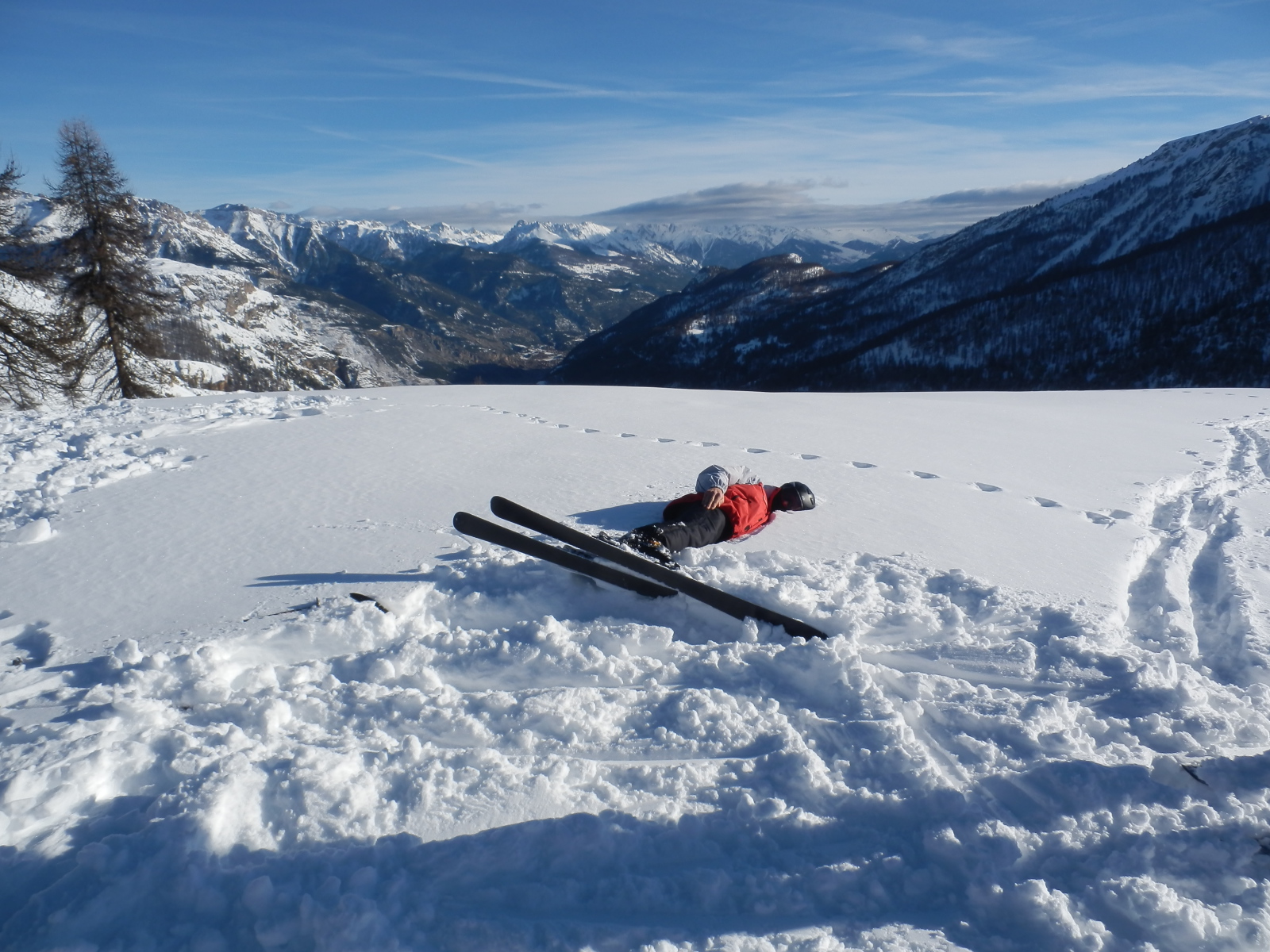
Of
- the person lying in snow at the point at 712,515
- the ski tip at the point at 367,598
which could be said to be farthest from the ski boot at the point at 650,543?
the ski tip at the point at 367,598

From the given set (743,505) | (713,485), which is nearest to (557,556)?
(713,485)

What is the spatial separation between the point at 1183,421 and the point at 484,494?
40.9 feet

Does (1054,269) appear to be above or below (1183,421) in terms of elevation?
above

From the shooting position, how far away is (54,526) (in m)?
6.37

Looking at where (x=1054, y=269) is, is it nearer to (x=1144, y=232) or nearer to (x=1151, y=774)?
(x=1144, y=232)

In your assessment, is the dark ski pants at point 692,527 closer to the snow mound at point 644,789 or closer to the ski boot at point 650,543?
the ski boot at point 650,543

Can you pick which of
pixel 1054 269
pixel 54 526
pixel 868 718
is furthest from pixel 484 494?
pixel 1054 269

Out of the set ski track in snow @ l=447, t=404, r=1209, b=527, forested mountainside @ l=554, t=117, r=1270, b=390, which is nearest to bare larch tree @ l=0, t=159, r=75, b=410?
ski track in snow @ l=447, t=404, r=1209, b=527

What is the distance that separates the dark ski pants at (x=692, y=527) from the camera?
18.4ft

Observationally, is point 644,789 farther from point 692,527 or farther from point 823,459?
point 823,459

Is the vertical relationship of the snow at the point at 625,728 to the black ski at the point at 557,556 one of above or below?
below

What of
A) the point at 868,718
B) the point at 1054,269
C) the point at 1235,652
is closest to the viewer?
→ the point at 868,718

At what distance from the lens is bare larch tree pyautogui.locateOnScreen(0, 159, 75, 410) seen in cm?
1662

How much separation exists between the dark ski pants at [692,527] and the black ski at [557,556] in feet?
2.22
